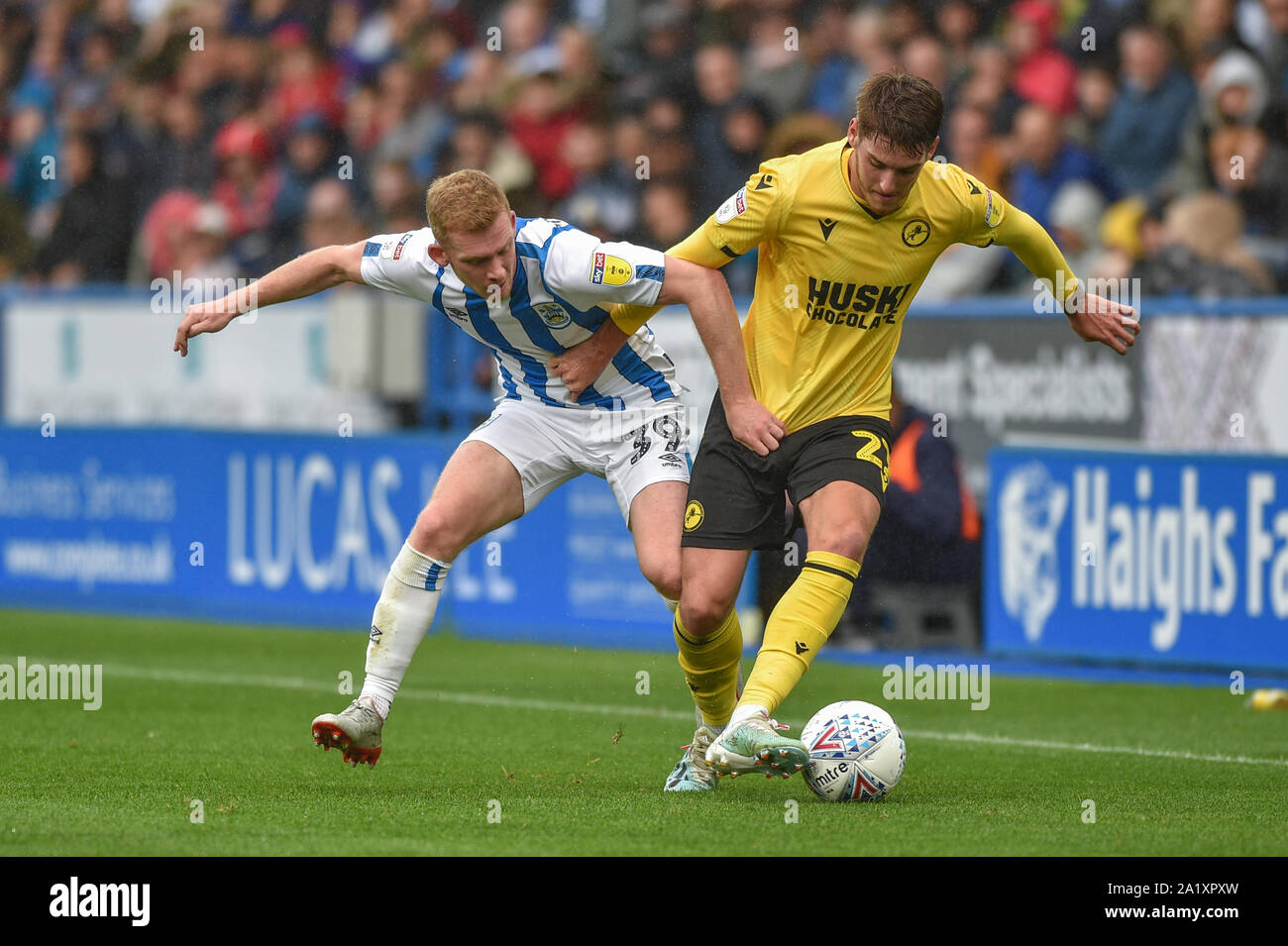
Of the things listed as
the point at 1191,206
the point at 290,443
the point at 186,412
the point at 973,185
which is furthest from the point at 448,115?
the point at 973,185

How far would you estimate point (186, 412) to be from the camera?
15.4 meters

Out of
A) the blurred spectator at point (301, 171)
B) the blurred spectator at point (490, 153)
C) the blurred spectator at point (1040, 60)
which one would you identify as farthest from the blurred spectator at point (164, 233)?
the blurred spectator at point (1040, 60)

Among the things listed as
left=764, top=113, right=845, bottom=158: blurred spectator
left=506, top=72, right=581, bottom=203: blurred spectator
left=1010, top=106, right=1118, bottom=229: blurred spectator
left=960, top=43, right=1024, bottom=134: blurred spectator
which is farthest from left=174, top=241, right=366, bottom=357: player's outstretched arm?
left=506, top=72, right=581, bottom=203: blurred spectator

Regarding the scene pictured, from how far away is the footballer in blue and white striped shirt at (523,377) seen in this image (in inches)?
271

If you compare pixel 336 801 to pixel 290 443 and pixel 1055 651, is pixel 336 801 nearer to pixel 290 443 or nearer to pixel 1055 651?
pixel 1055 651

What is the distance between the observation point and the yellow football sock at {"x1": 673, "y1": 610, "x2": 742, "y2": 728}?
23.5ft

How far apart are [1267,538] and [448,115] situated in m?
8.42

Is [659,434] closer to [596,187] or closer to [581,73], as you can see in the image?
[596,187]

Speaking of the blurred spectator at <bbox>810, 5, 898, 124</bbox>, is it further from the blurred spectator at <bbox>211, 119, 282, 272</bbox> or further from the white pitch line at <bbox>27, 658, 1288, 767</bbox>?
the white pitch line at <bbox>27, 658, 1288, 767</bbox>

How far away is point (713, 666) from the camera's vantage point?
23.8 feet

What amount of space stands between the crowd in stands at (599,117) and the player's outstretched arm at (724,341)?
515 centimetres

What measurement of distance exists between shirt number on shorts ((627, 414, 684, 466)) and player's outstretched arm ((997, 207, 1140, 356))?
131 cm

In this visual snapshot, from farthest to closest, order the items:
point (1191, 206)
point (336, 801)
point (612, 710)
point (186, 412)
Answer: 1. point (186, 412)
2. point (1191, 206)
3. point (612, 710)
4. point (336, 801)

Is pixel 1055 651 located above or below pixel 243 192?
below
